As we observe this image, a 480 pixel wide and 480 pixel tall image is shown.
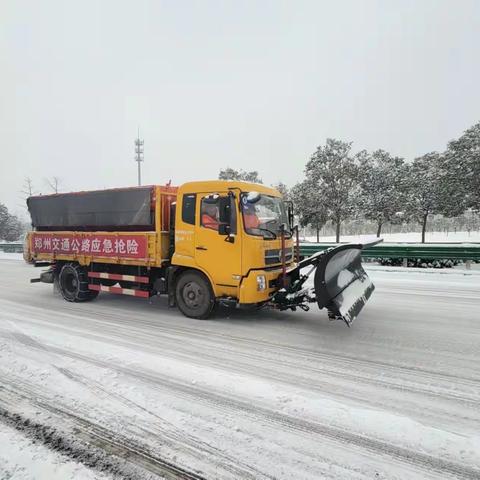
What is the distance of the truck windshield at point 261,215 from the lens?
18.6 ft

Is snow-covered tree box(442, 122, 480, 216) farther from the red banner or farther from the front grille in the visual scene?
the red banner

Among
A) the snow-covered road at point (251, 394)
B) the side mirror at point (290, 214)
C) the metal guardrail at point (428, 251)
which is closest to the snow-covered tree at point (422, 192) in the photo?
the metal guardrail at point (428, 251)

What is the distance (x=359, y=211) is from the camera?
2783cm

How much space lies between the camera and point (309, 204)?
2630 centimetres

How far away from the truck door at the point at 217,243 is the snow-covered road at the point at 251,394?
32.0 inches

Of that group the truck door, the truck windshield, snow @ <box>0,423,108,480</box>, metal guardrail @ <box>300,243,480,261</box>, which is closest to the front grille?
the truck windshield

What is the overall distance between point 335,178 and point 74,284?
71.5ft

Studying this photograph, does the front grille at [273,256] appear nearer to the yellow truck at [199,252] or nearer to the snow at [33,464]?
the yellow truck at [199,252]

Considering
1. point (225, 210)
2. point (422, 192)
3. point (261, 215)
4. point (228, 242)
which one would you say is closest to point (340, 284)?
point (261, 215)

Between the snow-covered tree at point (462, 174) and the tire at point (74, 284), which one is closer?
the tire at point (74, 284)

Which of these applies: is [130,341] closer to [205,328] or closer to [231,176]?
[205,328]

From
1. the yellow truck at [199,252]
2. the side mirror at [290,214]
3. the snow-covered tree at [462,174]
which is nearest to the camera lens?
the yellow truck at [199,252]

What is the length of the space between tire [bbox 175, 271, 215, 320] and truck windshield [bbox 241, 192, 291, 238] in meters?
1.26

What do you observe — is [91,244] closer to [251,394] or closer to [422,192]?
[251,394]
